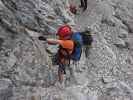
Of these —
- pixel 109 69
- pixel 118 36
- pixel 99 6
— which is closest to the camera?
pixel 109 69

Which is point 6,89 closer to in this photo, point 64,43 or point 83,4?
point 64,43

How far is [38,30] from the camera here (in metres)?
12.0

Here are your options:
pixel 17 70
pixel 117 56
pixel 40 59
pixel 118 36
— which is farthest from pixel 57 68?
pixel 118 36

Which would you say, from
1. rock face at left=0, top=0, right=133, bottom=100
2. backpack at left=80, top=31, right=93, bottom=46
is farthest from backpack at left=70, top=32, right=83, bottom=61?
rock face at left=0, top=0, right=133, bottom=100

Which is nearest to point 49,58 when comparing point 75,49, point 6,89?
point 75,49

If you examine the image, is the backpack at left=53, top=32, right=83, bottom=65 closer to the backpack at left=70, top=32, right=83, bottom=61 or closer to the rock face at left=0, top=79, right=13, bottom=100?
the backpack at left=70, top=32, right=83, bottom=61

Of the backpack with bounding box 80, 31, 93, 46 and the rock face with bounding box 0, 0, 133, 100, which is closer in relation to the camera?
the rock face with bounding box 0, 0, 133, 100

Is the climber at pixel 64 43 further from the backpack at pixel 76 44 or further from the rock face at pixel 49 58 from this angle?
the rock face at pixel 49 58

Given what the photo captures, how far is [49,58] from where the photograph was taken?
36.1ft

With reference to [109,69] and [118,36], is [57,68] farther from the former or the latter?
[118,36]

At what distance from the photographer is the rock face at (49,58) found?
1027 centimetres

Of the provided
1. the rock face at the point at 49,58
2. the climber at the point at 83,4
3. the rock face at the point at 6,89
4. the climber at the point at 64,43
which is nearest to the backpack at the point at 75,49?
the climber at the point at 64,43

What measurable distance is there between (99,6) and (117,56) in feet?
10.5

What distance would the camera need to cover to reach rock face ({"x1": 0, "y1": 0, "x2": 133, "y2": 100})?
10273 millimetres
